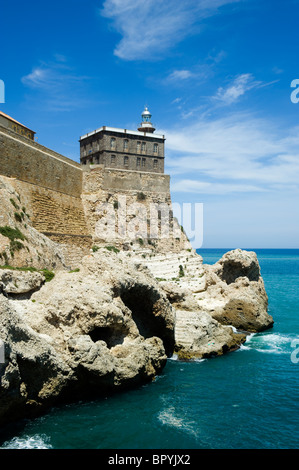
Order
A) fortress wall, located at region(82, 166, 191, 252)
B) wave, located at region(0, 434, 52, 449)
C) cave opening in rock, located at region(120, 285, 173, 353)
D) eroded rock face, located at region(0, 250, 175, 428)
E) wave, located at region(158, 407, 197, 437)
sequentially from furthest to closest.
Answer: fortress wall, located at region(82, 166, 191, 252) < cave opening in rock, located at region(120, 285, 173, 353) < wave, located at region(158, 407, 197, 437) < eroded rock face, located at region(0, 250, 175, 428) < wave, located at region(0, 434, 52, 449)

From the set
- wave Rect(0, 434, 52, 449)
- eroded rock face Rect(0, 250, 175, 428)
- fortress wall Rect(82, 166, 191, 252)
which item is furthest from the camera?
fortress wall Rect(82, 166, 191, 252)

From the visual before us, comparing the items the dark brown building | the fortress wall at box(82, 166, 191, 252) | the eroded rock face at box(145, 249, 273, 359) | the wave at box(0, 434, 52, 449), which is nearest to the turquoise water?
the wave at box(0, 434, 52, 449)

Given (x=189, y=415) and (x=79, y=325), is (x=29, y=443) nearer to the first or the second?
(x=79, y=325)

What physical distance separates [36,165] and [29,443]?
20.5m

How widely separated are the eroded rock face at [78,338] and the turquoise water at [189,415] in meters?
0.63

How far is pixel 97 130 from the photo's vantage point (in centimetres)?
4141

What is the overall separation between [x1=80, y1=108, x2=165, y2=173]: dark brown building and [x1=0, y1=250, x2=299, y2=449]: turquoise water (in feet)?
90.8

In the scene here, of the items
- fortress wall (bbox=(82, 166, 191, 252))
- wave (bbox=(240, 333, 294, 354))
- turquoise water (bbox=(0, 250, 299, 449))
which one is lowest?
wave (bbox=(240, 333, 294, 354))

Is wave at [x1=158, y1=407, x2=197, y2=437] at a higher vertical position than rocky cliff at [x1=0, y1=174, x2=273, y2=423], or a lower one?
lower

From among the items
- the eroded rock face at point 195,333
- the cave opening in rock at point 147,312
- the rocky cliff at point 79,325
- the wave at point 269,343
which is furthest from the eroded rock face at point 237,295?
the cave opening in rock at point 147,312

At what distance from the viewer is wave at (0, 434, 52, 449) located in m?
9.51

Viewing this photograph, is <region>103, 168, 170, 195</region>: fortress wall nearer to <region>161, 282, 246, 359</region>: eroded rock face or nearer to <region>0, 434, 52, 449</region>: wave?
<region>161, 282, 246, 359</region>: eroded rock face

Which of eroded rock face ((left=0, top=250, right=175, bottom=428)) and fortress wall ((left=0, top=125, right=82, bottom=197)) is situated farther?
fortress wall ((left=0, top=125, right=82, bottom=197))

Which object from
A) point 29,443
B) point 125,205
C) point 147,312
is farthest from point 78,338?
point 125,205
